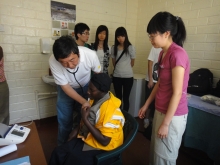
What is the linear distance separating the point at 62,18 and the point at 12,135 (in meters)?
1.96

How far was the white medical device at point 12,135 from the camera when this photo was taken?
946 mm

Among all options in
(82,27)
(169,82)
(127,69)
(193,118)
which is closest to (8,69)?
(82,27)

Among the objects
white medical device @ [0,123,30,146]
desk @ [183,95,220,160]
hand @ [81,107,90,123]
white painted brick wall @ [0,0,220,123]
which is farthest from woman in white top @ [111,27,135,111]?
white medical device @ [0,123,30,146]

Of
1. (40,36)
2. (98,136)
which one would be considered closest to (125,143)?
(98,136)

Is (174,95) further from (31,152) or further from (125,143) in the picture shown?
(31,152)

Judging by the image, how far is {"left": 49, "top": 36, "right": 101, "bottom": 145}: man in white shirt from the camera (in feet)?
3.78

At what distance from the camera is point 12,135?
0.98 meters

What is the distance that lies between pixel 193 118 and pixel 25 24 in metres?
2.45

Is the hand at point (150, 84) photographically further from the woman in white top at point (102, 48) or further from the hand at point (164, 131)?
the hand at point (164, 131)

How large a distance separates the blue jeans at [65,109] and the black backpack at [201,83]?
1.39 meters

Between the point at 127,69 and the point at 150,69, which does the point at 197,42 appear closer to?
the point at 150,69

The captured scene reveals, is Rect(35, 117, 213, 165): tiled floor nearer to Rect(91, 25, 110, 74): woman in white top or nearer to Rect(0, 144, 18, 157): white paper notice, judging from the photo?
Rect(0, 144, 18, 157): white paper notice

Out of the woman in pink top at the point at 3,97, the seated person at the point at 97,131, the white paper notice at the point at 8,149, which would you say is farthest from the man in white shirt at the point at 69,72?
the woman in pink top at the point at 3,97

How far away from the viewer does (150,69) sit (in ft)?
7.84
